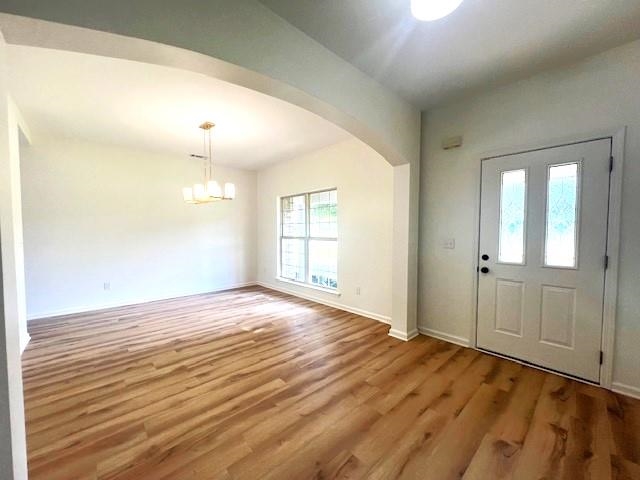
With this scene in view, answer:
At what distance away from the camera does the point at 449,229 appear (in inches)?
119

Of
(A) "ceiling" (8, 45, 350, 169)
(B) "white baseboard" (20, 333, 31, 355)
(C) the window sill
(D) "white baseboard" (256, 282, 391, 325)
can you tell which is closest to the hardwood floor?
(B) "white baseboard" (20, 333, 31, 355)

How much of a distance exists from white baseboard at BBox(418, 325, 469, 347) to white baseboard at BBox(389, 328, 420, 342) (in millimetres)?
88

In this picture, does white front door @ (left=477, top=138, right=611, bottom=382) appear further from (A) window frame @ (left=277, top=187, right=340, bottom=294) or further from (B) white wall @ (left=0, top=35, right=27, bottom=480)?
(B) white wall @ (left=0, top=35, right=27, bottom=480)

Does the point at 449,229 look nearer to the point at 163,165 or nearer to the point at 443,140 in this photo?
the point at 443,140

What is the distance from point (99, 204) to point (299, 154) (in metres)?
3.44

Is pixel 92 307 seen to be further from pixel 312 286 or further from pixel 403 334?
pixel 403 334

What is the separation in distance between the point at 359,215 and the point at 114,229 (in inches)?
162

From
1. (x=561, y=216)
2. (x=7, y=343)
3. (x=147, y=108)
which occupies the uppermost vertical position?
(x=147, y=108)

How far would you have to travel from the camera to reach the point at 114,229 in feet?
14.6

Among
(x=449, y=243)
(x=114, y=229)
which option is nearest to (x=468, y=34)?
(x=449, y=243)

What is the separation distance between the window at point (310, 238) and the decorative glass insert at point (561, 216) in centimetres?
276

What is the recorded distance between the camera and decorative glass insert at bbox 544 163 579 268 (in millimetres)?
2264

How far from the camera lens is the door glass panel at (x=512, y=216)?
2525 mm

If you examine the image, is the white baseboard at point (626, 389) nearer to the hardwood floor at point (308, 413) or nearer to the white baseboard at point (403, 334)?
the hardwood floor at point (308, 413)
